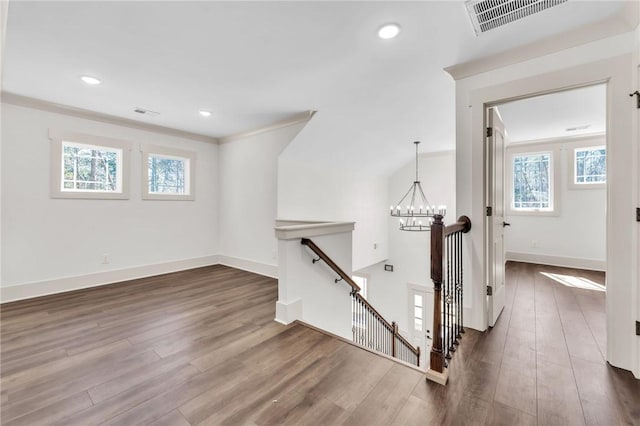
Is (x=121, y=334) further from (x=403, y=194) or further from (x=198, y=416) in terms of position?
(x=403, y=194)

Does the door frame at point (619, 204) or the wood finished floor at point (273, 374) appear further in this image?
the door frame at point (619, 204)

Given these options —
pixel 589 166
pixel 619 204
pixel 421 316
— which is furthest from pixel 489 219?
pixel 421 316

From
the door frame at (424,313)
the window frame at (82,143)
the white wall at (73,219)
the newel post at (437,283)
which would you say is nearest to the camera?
the newel post at (437,283)

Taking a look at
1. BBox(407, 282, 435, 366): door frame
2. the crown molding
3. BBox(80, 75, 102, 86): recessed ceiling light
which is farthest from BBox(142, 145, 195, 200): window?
BBox(407, 282, 435, 366): door frame

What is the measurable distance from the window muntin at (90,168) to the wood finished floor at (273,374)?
177cm

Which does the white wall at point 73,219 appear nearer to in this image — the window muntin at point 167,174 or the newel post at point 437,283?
the window muntin at point 167,174

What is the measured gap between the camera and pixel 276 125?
15.0 feet

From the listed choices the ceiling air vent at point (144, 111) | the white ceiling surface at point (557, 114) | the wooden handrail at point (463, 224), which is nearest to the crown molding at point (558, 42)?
the white ceiling surface at point (557, 114)

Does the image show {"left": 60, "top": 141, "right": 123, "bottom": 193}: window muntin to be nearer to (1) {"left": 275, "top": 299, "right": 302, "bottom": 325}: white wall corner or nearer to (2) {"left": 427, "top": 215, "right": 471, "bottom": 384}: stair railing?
(1) {"left": 275, "top": 299, "right": 302, "bottom": 325}: white wall corner

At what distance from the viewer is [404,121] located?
4.31 meters

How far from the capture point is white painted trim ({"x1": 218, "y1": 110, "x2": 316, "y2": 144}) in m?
4.14

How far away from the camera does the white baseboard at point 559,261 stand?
4.81m

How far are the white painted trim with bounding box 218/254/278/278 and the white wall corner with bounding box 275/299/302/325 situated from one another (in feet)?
5.38

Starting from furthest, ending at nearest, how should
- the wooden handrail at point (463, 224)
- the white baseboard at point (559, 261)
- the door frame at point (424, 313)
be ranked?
the door frame at point (424, 313)
the white baseboard at point (559, 261)
the wooden handrail at point (463, 224)
